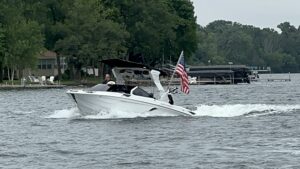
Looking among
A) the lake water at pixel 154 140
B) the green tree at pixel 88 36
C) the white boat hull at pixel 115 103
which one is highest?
the green tree at pixel 88 36

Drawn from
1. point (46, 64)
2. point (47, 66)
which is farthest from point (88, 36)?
point (47, 66)

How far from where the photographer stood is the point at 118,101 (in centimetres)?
4447

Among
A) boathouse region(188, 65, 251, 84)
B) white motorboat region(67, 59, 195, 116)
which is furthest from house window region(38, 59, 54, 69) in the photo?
white motorboat region(67, 59, 195, 116)

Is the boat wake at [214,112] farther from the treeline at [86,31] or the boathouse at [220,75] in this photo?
the boathouse at [220,75]

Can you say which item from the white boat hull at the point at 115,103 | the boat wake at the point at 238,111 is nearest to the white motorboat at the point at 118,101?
the white boat hull at the point at 115,103

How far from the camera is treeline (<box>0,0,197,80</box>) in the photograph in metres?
117

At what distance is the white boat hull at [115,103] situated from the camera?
4438cm

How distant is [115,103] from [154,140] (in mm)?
9841

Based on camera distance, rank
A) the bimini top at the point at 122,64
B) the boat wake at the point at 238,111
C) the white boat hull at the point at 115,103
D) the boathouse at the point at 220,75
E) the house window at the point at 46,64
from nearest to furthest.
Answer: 1. the white boat hull at the point at 115,103
2. the bimini top at the point at 122,64
3. the boat wake at the point at 238,111
4. the house window at the point at 46,64
5. the boathouse at the point at 220,75

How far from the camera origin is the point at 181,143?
33.8 m

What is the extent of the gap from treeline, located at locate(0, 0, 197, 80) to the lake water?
2611 inches

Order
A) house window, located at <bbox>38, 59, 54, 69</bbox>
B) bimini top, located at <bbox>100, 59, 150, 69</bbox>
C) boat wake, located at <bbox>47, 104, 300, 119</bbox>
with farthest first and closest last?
house window, located at <bbox>38, 59, 54, 69</bbox>, bimini top, located at <bbox>100, 59, 150, 69</bbox>, boat wake, located at <bbox>47, 104, 300, 119</bbox>

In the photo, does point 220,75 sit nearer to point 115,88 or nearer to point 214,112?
point 214,112

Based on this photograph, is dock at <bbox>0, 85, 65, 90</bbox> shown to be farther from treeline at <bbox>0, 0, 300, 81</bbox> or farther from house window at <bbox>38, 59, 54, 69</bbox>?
house window at <bbox>38, 59, 54, 69</bbox>
